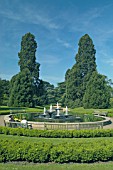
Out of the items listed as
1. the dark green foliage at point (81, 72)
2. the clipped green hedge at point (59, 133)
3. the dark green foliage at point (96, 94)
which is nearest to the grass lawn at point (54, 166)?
the clipped green hedge at point (59, 133)

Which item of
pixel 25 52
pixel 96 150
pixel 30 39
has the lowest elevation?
pixel 96 150

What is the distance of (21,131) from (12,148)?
560 centimetres

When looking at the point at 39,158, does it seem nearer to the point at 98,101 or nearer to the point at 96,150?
the point at 96,150

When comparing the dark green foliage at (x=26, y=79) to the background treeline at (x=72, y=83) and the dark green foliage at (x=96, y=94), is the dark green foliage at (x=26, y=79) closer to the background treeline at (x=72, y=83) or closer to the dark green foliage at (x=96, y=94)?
the background treeline at (x=72, y=83)

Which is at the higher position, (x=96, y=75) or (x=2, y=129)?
(x=96, y=75)

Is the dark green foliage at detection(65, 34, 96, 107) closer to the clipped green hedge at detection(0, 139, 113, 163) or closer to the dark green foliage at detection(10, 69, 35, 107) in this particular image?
the dark green foliage at detection(10, 69, 35, 107)

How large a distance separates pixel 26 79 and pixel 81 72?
14.0 meters

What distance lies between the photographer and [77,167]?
775 cm

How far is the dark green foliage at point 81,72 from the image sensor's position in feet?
157

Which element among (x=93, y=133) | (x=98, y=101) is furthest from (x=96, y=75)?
(x=93, y=133)

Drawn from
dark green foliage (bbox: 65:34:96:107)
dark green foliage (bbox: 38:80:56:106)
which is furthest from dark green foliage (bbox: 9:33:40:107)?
dark green foliage (bbox: 65:34:96:107)

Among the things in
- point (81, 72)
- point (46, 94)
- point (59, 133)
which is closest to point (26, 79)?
point (81, 72)

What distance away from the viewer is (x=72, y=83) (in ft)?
158

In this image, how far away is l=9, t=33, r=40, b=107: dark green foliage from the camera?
1647 inches
